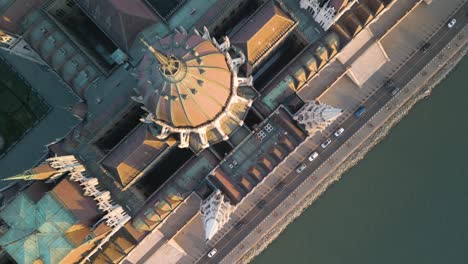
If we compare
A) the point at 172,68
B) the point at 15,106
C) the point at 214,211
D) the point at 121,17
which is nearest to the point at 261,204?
the point at 214,211

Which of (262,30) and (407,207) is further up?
(262,30)

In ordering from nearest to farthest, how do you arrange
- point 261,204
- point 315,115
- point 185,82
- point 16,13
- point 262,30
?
point 185,82 < point 315,115 < point 262,30 < point 16,13 < point 261,204

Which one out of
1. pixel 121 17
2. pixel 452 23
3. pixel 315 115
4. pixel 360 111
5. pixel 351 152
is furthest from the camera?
pixel 351 152

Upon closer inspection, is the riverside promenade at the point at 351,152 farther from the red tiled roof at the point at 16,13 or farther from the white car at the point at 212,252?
the red tiled roof at the point at 16,13

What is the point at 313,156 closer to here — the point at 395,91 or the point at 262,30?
the point at 395,91

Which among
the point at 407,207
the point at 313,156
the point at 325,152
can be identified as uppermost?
the point at 313,156

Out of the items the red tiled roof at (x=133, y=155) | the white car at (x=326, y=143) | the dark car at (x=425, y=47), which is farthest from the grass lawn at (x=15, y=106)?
the dark car at (x=425, y=47)

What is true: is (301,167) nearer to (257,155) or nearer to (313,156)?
(313,156)

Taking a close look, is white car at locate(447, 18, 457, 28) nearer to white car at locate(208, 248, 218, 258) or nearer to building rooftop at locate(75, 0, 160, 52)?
building rooftop at locate(75, 0, 160, 52)

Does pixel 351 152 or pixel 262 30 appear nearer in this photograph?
pixel 262 30
